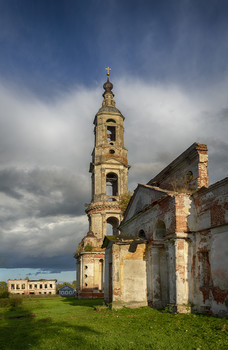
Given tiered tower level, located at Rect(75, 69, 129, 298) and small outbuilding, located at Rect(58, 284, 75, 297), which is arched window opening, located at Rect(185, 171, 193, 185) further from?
small outbuilding, located at Rect(58, 284, 75, 297)

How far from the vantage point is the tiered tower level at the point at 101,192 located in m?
31.2

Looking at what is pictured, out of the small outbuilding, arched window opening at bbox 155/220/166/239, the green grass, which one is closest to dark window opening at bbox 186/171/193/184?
arched window opening at bbox 155/220/166/239

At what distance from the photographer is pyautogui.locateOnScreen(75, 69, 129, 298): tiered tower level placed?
102 feet

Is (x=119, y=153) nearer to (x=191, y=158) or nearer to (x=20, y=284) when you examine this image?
(x=191, y=158)

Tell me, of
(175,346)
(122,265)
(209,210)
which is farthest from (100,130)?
(175,346)

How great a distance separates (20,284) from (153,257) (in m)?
40.9

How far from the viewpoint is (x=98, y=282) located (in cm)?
3114

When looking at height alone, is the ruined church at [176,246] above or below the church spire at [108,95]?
below

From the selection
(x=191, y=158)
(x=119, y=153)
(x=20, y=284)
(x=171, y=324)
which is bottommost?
(x=20, y=284)

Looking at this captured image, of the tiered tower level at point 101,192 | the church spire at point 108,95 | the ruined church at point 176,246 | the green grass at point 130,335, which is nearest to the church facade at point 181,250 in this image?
the ruined church at point 176,246

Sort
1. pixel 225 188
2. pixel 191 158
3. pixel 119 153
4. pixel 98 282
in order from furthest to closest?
pixel 119 153 → pixel 98 282 → pixel 191 158 → pixel 225 188

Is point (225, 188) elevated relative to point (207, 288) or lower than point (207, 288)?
elevated

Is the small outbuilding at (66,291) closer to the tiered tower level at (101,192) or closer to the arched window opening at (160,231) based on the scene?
the tiered tower level at (101,192)

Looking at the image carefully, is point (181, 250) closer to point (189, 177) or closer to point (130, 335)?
point (130, 335)
